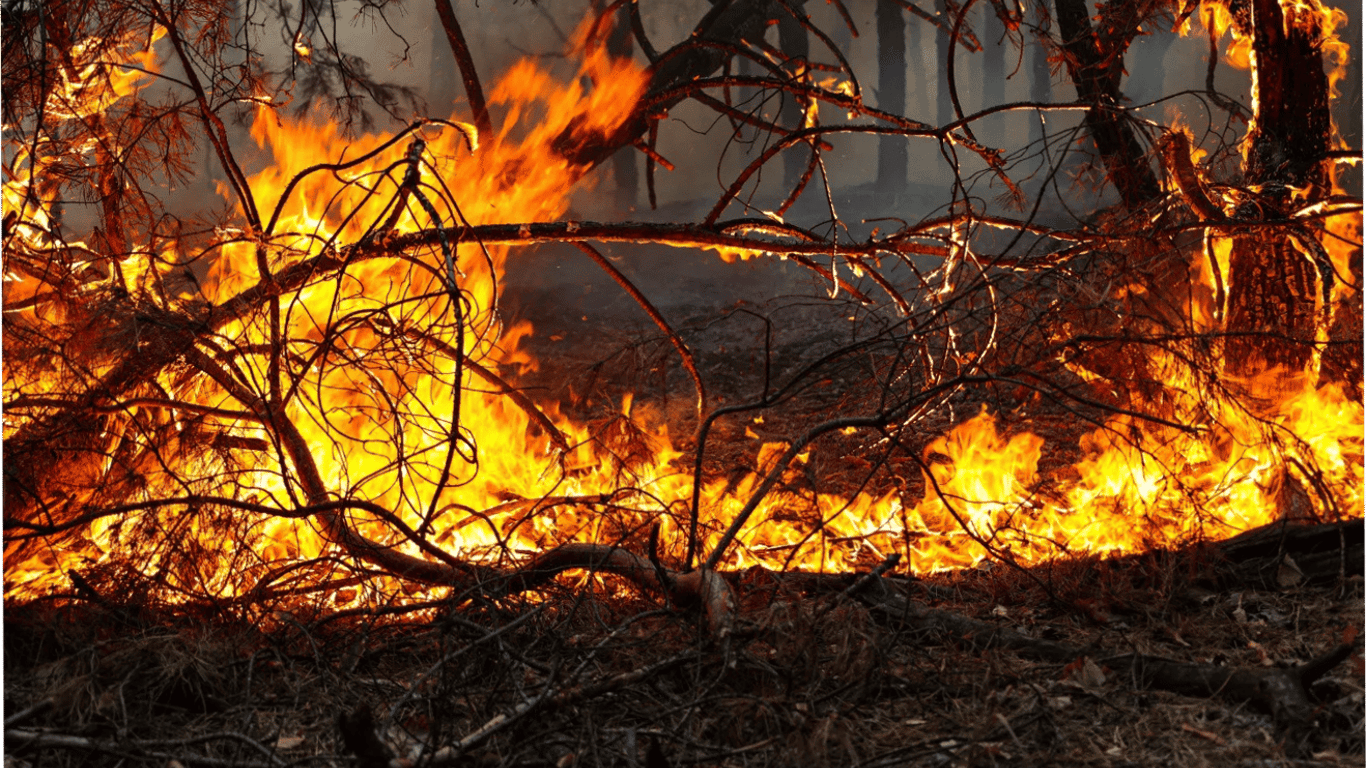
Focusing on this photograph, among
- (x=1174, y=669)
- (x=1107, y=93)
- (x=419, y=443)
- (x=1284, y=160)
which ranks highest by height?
(x=1107, y=93)

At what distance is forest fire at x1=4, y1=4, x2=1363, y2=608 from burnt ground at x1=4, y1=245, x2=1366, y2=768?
0.23m

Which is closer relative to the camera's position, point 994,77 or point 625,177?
point 625,177

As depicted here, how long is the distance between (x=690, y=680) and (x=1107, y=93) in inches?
142

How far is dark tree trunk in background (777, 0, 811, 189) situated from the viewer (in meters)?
8.72

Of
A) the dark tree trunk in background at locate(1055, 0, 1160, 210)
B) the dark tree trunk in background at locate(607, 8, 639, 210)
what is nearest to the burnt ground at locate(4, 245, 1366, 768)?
the dark tree trunk in background at locate(1055, 0, 1160, 210)

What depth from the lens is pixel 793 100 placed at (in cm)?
1070

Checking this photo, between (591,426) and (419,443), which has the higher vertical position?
(591,426)

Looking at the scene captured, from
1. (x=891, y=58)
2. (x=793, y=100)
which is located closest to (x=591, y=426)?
(x=793, y=100)

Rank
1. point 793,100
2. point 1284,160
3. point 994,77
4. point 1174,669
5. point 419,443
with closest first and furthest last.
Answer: point 1174,669, point 1284,160, point 419,443, point 793,100, point 994,77

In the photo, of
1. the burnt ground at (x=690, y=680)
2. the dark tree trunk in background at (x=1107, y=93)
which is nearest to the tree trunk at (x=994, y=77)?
the dark tree trunk in background at (x=1107, y=93)

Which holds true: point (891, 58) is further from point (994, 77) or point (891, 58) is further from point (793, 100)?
point (994, 77)

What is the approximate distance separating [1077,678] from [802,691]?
0.70m

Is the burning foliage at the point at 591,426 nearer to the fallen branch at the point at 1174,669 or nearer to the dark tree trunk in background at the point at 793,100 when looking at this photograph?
the fallen branch at the point at 1174,669

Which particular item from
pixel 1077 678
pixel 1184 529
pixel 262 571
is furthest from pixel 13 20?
pixel 1184 529
